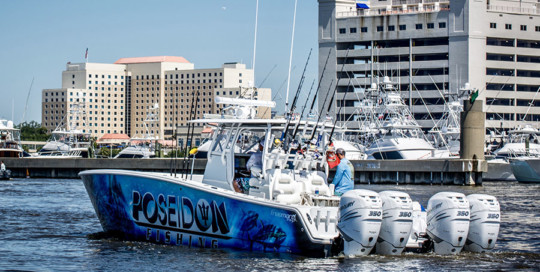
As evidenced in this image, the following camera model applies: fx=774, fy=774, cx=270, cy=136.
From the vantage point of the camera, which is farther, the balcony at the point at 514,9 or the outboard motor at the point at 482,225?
the balcony at the point at 514,9

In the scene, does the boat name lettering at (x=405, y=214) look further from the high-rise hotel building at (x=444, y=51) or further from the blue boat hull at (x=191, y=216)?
the high-rise hotel building at (x=444, y=51)

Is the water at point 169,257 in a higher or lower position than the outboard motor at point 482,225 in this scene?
lower

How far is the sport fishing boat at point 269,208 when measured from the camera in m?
13.9

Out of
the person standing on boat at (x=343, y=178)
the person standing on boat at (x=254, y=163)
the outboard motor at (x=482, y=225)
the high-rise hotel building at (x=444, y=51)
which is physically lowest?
the outboard motor at (x=482, y=225)

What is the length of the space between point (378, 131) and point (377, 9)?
4849 centimetres

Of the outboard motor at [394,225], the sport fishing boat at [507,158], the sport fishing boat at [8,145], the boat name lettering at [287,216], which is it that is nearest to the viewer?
the outboard motor at [394,225]

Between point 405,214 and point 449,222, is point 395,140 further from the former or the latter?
point 405,214

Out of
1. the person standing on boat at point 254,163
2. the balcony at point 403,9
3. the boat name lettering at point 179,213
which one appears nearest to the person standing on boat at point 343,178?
the person standing on boat at point 254,163

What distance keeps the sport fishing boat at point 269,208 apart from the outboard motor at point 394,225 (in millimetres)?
18

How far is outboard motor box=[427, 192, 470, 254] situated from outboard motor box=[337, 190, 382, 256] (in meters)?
1.35

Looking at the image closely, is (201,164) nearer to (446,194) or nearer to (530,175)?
(530,175)

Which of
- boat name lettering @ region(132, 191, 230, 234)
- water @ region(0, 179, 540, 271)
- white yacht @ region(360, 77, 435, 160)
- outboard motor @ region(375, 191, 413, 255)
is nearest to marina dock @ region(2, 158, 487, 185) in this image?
white yacht @ region(360, 77, 435, 160)

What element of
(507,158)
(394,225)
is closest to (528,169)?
(507,158)

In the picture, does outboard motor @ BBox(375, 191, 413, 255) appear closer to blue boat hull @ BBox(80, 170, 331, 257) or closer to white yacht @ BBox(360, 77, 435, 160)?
blue boat hull @ BBox(80, 170, 331, 257)
